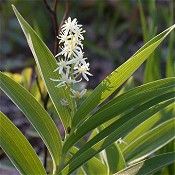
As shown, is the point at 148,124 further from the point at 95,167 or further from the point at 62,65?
the point at 62,65

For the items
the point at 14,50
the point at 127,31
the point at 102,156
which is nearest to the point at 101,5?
the point at 127,31

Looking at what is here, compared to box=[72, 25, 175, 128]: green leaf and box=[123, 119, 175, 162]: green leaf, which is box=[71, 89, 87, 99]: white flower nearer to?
box=[72, 25, 175, 128]: green leaf

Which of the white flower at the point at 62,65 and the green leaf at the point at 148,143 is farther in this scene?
the green leaf at the point at 148,143

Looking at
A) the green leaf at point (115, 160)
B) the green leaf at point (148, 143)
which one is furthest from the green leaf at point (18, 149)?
the green leaf at point (148, 143)

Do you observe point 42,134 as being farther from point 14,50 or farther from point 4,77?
point 14,50

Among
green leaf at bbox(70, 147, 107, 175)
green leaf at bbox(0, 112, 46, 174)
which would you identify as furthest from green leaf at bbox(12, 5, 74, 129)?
green leaf at bbox(70, 147, 107, 175)

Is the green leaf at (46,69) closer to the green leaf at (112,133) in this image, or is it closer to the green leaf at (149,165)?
the green leaf at (112,133)

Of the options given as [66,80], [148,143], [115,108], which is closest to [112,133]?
[115,108]
